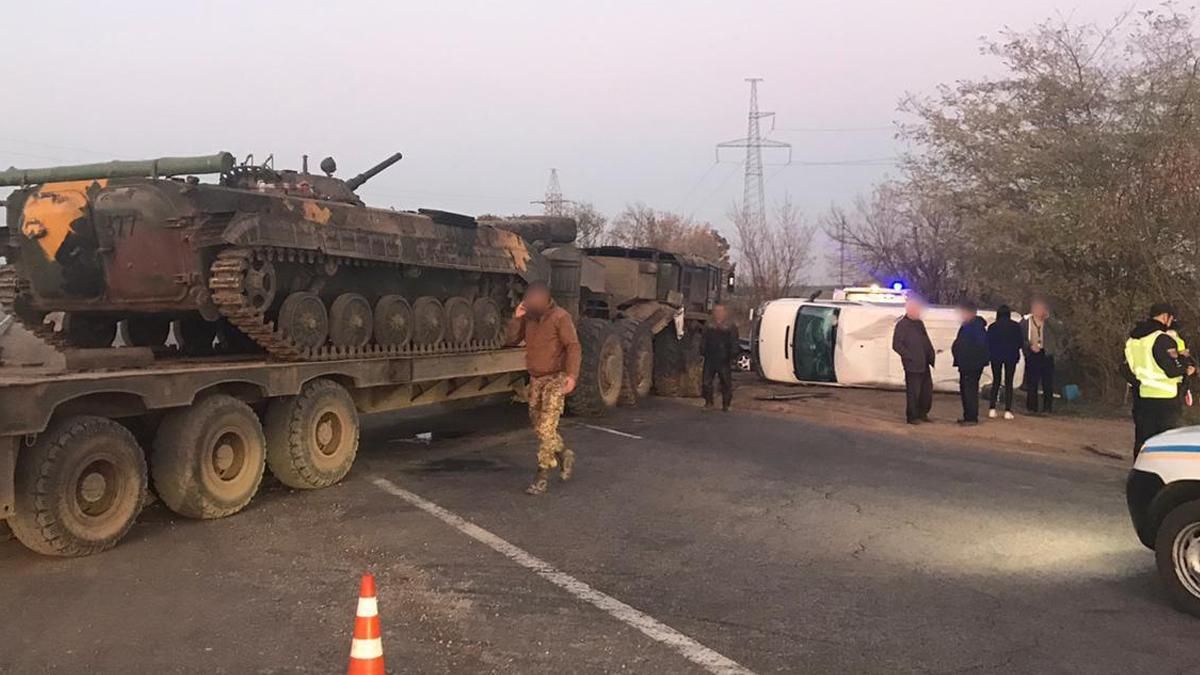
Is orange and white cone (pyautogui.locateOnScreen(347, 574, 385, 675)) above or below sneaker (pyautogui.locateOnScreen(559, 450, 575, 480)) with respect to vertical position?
above

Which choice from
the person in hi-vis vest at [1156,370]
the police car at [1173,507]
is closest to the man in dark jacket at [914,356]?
the person in hi-vis vest at [1156,370]

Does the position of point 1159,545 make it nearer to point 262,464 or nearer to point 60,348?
point 262,464

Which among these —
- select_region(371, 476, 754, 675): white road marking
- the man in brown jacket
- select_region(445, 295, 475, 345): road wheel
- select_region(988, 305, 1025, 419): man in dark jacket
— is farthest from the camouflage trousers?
select_region(988, 305, 1025, 419): man in dark jacket

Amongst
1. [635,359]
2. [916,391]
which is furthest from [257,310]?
[916,391]

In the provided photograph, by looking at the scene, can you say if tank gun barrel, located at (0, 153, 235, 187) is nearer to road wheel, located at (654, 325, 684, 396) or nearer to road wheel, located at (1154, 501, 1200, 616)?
road wheel, located at (1154, 501, 1200, 616)

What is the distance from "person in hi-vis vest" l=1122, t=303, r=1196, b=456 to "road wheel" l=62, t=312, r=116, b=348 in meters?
9.79

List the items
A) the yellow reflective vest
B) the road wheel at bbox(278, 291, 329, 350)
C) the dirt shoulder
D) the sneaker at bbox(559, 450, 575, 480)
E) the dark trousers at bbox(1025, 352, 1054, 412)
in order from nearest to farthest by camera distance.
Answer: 1. the yellow reflective vest
2. the road wheel at bbox(278, 291, 329, 350)
3. the sneaker at bbox(559, 450, 575, 480)
4. the dirt shoulder
5. the dark trousers at bbox(1025, 352, 1054, 412)

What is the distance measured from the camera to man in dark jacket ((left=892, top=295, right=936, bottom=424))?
14.2 m

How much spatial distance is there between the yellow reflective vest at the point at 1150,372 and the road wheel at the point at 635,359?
26.2 ft

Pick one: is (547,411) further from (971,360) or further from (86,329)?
(971,360)

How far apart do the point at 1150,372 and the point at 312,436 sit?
733 centimetres

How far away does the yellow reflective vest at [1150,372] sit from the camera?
29.2ft

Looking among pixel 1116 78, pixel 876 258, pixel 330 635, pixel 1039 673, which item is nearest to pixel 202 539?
pixel 330 635

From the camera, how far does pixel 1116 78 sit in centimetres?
1855
